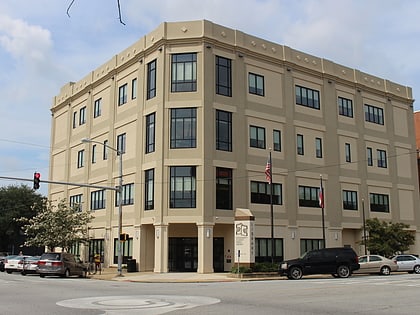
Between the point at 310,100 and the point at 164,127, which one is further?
the point at 310,100

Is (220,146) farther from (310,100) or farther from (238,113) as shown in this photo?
(310,100)

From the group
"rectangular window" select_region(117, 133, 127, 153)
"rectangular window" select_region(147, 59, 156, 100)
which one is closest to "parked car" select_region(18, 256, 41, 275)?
"rectangular window" select_region(117, 133, 127, 153)

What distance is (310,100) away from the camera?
4547 centimetres

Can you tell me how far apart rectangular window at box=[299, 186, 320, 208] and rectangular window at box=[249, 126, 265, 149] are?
534cm

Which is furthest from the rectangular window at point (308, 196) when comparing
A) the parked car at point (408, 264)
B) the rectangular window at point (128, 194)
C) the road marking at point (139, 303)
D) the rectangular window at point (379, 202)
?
the road marking at point (139, 303)

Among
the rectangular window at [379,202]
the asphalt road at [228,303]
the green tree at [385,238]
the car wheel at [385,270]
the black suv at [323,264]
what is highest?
the rectangular window at [379,202]

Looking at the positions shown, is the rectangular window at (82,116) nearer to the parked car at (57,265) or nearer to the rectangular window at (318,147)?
the parked car at (57,265)

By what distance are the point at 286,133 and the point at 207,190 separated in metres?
9.64

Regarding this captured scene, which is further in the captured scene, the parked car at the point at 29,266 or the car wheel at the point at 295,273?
the parked car at the point at 29,266

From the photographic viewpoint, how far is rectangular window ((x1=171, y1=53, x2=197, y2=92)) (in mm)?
38719

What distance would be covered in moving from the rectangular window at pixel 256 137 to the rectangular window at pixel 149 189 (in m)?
7.93

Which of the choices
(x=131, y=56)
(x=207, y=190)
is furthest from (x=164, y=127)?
(x=131, y=56)

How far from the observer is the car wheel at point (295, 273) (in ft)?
99.5

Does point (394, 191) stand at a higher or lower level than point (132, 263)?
higher
